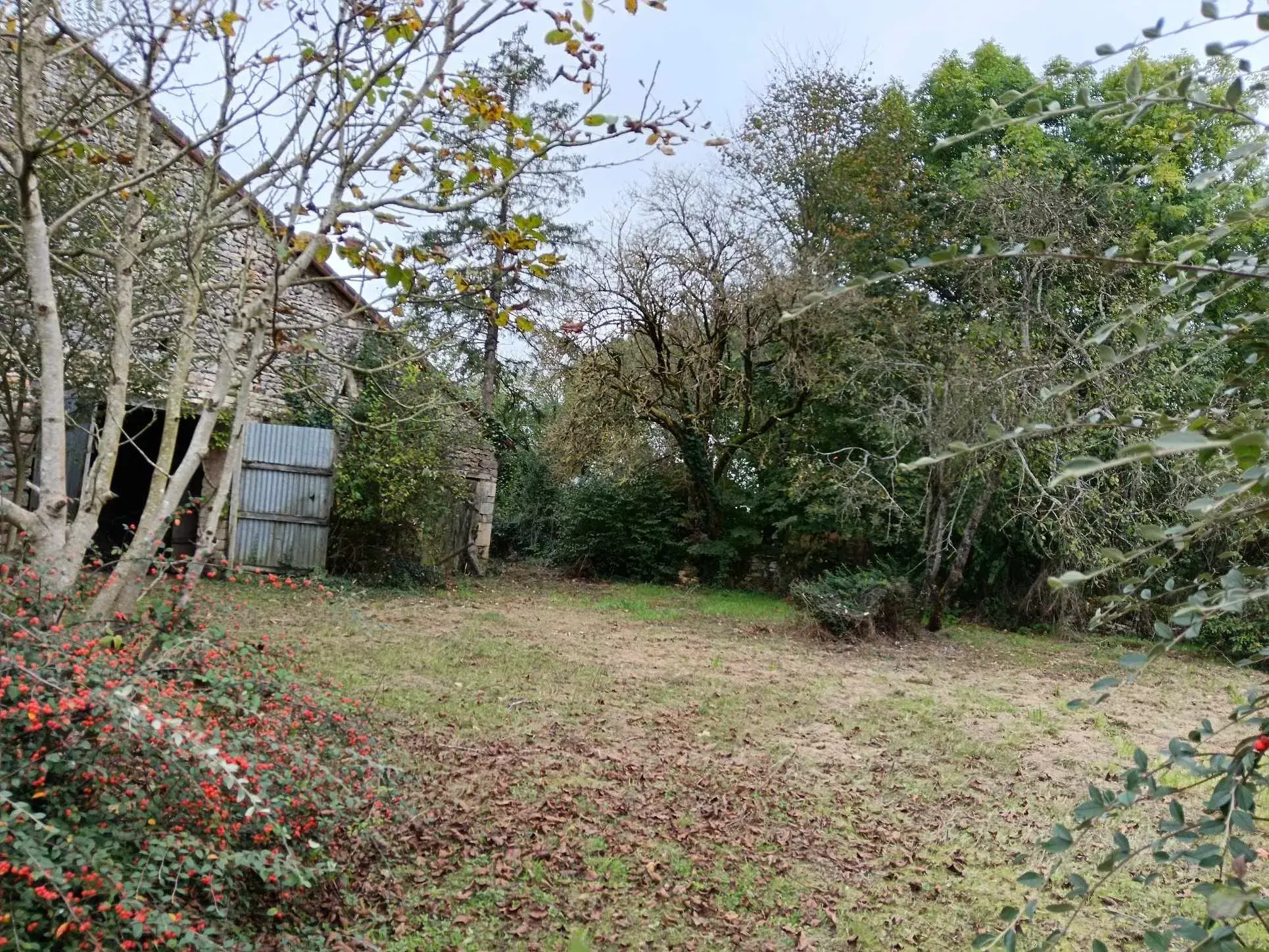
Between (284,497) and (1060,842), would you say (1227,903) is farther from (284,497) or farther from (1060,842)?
(284,497)

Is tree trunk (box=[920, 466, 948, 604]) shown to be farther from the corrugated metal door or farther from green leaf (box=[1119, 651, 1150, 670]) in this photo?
green leaf (box=[1119, 651, 1150, 670])

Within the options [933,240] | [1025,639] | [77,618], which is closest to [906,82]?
[933,240]

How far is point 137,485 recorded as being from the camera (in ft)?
41.0

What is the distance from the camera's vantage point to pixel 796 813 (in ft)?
13.6

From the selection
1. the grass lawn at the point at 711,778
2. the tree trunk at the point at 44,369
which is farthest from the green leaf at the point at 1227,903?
the tree trunk at the point at 44,369

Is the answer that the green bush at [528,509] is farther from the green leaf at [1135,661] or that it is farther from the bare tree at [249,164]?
the green leaf at [1135,661]

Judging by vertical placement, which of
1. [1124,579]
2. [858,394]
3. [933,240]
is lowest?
[1124,579]

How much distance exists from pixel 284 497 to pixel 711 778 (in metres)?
7.70

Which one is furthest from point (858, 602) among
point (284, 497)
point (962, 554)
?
point (284, 497)

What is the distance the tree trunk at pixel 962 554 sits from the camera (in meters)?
9.74

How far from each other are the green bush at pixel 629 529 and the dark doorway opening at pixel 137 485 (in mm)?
5731

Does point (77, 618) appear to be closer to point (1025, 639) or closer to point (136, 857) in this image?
point (136, 857)

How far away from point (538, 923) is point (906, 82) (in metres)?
17.2

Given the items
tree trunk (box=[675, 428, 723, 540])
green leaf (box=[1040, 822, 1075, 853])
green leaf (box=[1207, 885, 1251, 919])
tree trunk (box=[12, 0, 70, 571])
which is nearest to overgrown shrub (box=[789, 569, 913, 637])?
tree trunk (box=[675, 428, 723, 540])
